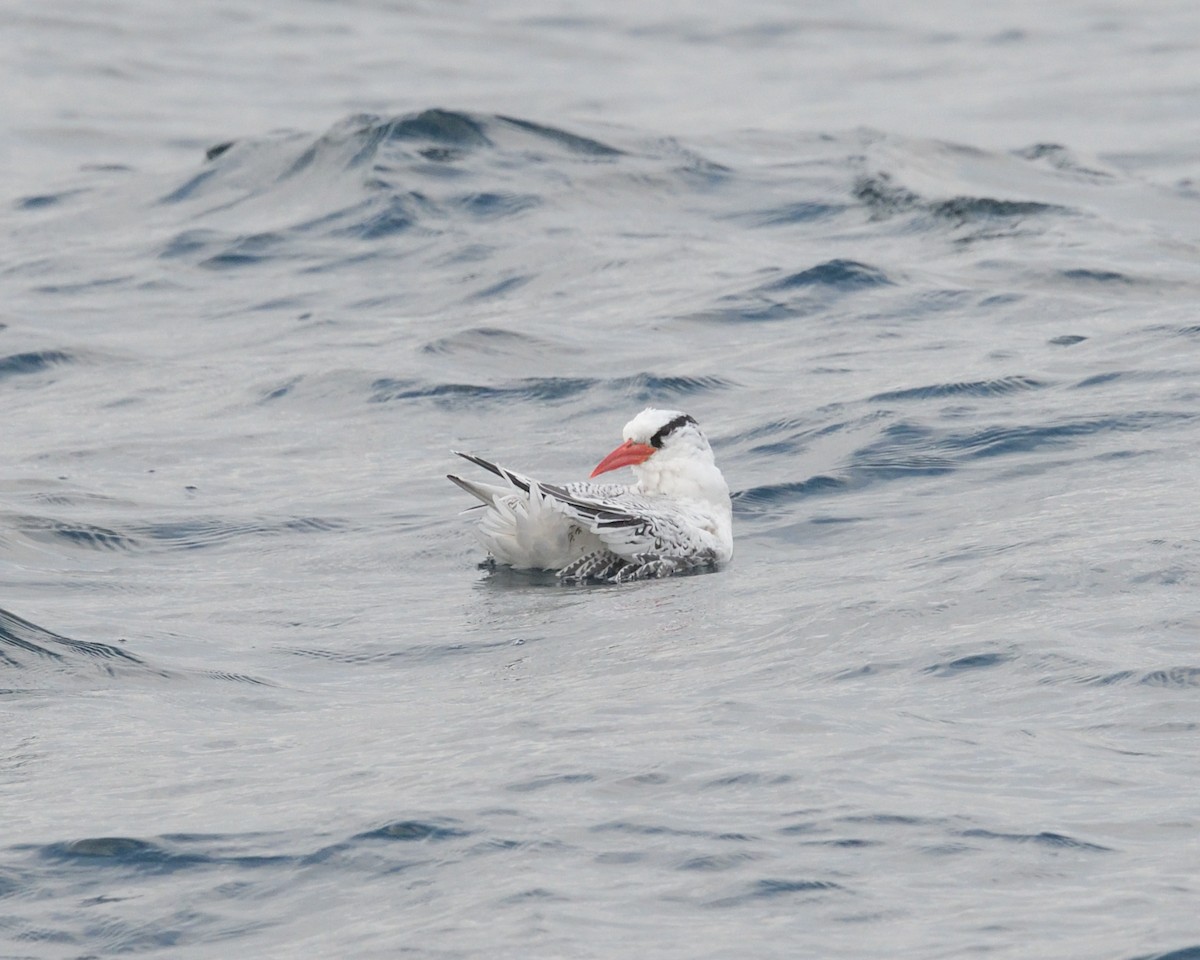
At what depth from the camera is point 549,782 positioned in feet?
24.3

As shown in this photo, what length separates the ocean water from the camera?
6.65m

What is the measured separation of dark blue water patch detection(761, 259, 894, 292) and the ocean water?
0.19 ft

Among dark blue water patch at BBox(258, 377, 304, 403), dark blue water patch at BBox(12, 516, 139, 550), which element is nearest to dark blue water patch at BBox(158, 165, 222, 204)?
dark blue water patch at BBox(258, 377, 304, 403)

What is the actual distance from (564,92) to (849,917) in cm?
2323

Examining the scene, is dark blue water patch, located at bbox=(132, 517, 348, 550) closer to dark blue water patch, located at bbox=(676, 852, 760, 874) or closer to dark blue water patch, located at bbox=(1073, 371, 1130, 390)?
dark blue water patch, located at bbox=(1073, 371, 1130, 390)

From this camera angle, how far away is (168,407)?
15141 millimetres

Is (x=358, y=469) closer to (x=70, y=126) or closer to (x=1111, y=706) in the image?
(x=1111, y=706)

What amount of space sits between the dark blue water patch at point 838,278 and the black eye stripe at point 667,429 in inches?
231

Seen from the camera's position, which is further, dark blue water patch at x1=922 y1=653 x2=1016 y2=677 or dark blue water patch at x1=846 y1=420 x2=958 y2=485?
dark blue water patch at x1=846 y1=420 x2=958 y2=485

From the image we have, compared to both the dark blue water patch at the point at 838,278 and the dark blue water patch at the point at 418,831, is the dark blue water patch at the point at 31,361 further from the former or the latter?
the dark blue water patch at the point at 418,831

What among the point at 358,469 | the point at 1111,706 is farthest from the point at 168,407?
the point at 1111,706

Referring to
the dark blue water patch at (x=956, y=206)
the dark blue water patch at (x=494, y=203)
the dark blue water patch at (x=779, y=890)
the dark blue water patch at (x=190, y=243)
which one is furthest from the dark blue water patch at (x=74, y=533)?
the dark blue water patch at (x=956, y=206)

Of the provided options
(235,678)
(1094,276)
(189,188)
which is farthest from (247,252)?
(235,678)

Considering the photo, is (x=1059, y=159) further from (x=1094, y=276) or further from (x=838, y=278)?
(x=838, y=278)
